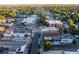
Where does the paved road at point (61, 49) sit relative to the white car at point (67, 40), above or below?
below

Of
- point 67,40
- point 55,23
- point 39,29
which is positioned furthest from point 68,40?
point 39,29

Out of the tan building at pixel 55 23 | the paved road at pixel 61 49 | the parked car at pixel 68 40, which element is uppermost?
the tan building at pixel 55 23

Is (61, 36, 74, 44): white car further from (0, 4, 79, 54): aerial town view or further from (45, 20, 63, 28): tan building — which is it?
(45, 20, 63, 28): tan building

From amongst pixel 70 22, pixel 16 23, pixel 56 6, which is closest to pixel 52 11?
pixel 56 6

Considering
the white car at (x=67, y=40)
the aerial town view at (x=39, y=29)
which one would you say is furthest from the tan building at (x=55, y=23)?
the white car at (x=67, y=40)

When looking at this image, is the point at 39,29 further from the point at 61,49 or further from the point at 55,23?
the point at 61,49

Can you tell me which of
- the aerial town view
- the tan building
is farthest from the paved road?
the tan building

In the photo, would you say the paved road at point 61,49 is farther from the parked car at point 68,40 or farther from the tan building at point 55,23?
the tan building at point 55,23
